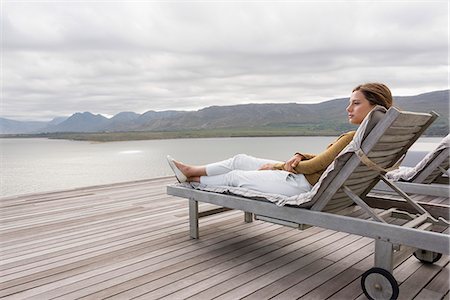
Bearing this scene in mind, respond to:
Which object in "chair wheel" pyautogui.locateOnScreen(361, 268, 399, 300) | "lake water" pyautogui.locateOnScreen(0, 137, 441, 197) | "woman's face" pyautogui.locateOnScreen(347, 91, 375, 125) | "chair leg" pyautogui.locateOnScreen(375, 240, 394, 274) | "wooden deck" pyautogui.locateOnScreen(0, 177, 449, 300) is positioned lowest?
"lake water" pyautogui.locateOnScreen(0, 137, 441, 197)

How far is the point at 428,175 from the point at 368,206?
2.61 metres

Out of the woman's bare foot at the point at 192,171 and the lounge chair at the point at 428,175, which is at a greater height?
the woman's bare foot at the point at 192,171

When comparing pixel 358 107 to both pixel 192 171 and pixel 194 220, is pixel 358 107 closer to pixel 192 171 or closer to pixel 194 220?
pixel 192 171

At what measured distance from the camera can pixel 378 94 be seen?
2.35 m

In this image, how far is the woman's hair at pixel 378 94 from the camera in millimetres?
2352

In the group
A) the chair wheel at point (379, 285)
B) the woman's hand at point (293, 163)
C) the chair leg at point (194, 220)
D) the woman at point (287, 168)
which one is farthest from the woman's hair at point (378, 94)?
the chair leg at point (194, 220)

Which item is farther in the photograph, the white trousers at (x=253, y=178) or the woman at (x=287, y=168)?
the white trousers at (x=253, y=178)

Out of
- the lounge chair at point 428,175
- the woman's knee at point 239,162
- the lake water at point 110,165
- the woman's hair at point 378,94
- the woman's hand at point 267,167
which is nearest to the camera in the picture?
the woman's hair at point 378,94

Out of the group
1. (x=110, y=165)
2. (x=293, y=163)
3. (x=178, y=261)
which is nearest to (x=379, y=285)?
(x=293, y=163)

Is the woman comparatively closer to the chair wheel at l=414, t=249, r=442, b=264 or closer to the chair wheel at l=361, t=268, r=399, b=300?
the chair wheel at l=361, t=268, r=399, b=300

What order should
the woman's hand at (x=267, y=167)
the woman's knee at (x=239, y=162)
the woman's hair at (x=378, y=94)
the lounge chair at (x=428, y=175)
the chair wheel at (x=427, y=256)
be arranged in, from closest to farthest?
the woman's hair at (x=378, y=94)
the chair wheel at (x=427, y=256)
the woman's hand at (x=267, y=167)
the woman's knee at (x=239, y=162)
the lounge chair at (x=428, y=175)

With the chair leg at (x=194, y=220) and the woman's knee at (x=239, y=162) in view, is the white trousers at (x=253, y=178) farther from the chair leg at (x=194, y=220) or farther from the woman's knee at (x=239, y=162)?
the chair leg at (x=194, y=220)

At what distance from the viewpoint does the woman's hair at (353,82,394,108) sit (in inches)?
92.6

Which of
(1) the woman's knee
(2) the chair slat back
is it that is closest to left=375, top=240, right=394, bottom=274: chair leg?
(2) the chair slat back
